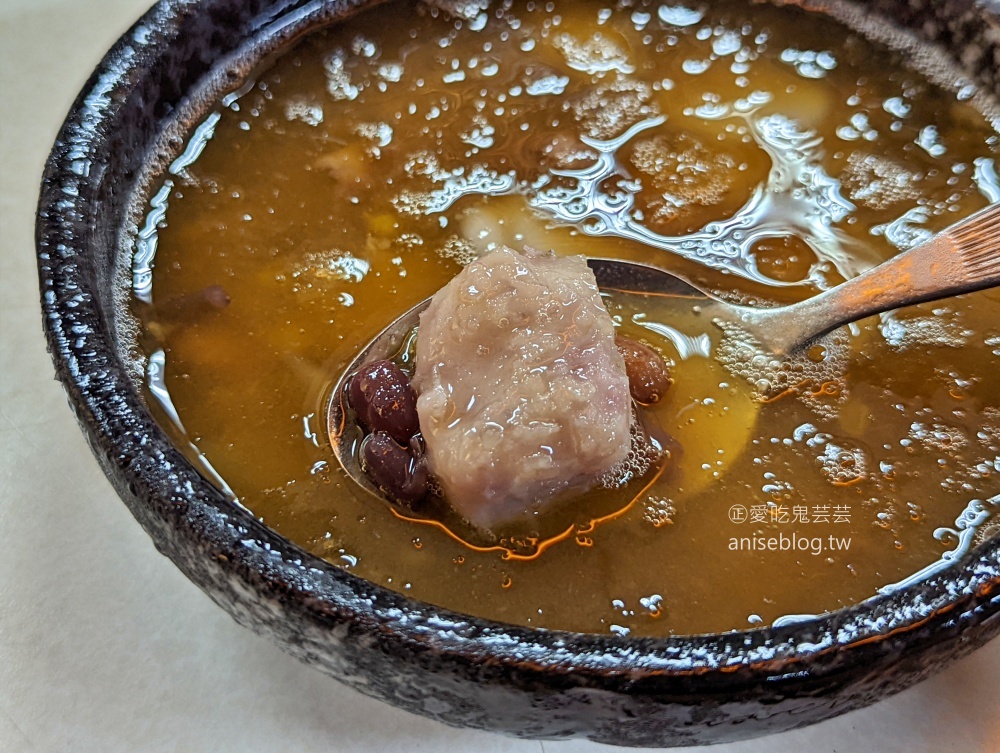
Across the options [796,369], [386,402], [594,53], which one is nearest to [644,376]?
[796,369]

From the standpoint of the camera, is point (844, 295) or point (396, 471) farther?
point (844, 295)

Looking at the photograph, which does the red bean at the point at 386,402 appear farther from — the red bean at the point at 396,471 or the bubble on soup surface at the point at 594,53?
the bubble on soup surface at the point at 594,53

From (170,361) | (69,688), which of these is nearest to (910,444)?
(170,361)

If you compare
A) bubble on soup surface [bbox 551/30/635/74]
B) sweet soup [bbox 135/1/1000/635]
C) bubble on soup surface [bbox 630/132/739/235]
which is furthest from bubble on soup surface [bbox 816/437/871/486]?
bubble on soup surface [bbox 551/30/635/74]

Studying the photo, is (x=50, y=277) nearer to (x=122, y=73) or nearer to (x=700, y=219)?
(x=122, y=73)

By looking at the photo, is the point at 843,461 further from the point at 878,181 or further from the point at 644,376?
the point at 878,181

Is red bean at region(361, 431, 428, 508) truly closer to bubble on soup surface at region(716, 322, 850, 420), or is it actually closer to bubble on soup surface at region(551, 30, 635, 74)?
bubble on soup surface at region(716, 322, 850, 420)
